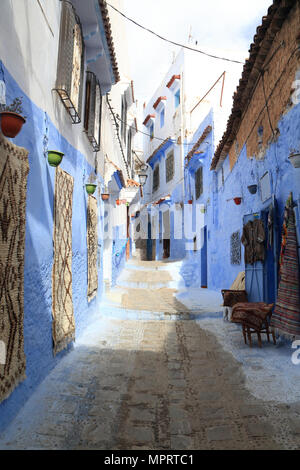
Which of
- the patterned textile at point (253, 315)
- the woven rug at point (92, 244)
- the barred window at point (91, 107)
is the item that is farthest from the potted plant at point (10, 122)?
the patterned textile at point (253, 315)

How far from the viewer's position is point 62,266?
4.88 metres

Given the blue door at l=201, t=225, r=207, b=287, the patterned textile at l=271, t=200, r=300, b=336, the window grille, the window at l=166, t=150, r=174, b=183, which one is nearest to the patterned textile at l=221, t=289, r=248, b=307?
the window grille

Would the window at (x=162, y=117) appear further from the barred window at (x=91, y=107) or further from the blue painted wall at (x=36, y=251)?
the blue painted wall at (x=36, y=251)

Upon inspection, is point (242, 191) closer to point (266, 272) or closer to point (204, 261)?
point (266, 272)

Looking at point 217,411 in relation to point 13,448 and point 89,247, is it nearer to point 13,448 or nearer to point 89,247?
point 13,448

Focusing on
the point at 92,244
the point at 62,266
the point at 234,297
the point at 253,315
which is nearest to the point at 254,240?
the point at 234,297

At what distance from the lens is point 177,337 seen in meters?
6.23

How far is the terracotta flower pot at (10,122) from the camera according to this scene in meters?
2.74

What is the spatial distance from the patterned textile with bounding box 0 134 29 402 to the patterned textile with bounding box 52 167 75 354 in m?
1.17

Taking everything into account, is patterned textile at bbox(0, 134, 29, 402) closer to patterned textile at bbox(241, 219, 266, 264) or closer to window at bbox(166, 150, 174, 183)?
patterned textile at bbox(241, 219, 266, 264)

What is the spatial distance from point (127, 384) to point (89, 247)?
Answer: 3.45 meters

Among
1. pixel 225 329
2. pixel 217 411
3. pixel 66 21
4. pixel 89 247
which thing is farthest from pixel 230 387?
pixel 66 21

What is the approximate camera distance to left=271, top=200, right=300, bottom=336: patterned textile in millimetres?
4445

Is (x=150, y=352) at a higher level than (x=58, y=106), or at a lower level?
lower
